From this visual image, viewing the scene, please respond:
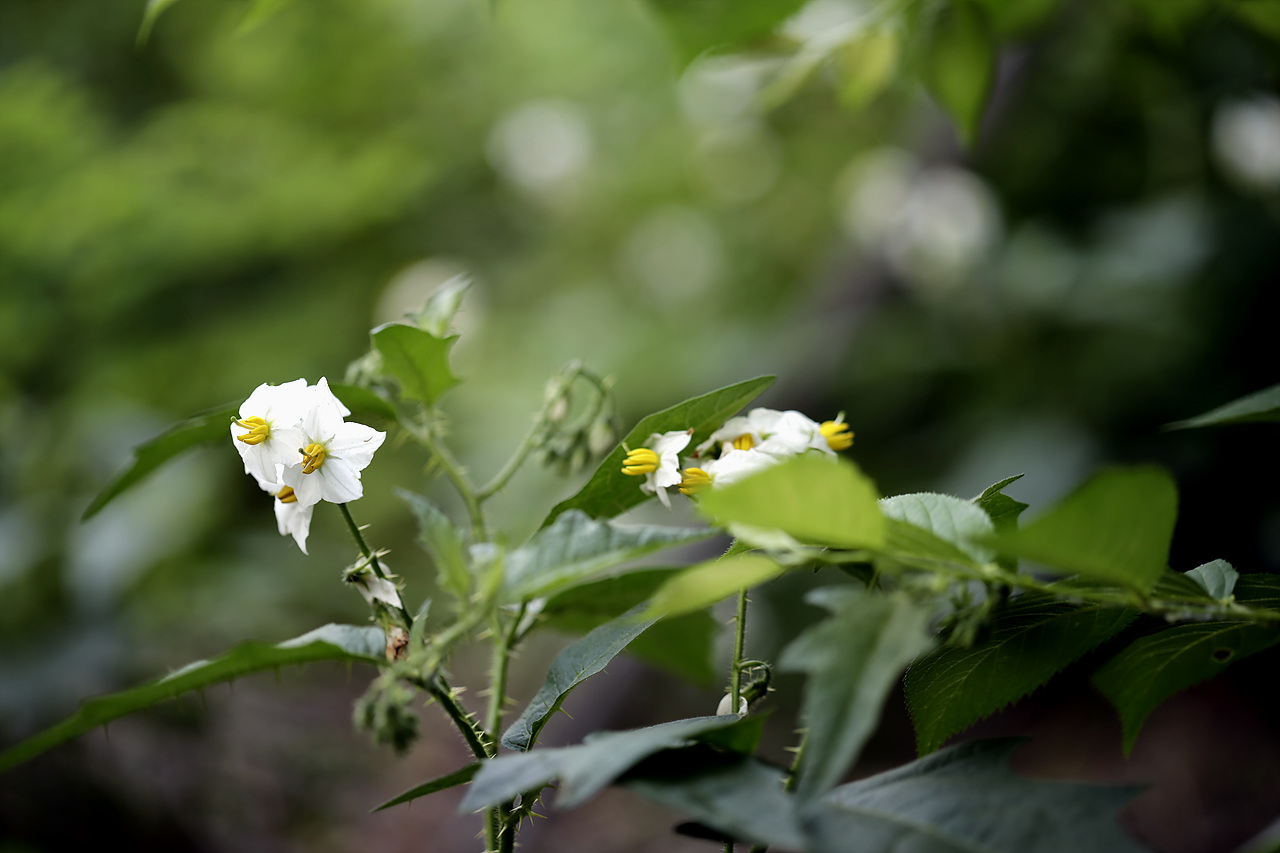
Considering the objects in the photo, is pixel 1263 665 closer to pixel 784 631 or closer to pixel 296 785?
pixel 784 631

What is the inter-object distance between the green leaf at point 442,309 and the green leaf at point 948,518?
0.27m

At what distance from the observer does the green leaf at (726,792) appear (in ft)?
0.81

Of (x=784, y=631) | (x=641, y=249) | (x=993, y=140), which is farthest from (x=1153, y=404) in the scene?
(x=641, y=249)

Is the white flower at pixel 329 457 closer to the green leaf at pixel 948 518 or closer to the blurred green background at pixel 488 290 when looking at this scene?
the green leaf at pixel 948 518

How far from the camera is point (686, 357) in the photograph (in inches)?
86.1

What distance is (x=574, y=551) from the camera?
11.7 inches

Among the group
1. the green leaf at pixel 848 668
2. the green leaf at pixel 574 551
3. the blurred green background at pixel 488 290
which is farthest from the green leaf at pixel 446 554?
the blurred green background at pixel 488 290

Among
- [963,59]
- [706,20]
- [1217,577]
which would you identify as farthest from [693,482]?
[963,59]

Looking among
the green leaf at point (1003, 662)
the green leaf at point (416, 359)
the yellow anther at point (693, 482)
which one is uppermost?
the green leaf at point (416, 359)

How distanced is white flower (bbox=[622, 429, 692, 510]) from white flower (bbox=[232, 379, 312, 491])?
0.49 ft

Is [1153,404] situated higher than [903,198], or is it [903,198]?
[903,198]

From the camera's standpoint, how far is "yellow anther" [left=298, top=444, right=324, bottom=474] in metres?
0.38

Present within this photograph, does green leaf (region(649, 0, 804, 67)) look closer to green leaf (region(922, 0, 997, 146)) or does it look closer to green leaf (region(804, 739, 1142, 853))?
green leaf (region(922, 0, 997, 146))

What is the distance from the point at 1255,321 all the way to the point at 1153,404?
0.21m
